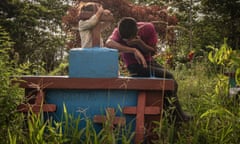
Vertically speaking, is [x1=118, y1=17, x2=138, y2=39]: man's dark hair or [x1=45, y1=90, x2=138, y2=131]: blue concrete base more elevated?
[x1=118, y1=17, x2=138, y2=39]: man's dark hair

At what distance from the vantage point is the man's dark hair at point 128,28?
12.2ft

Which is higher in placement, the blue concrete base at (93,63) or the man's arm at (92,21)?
the man's arm at (92,21)

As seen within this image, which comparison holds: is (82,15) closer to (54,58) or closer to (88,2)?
(88,2)

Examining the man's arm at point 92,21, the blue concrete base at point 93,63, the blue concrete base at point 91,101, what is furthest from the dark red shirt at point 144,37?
the blue concrete base at point 91,101

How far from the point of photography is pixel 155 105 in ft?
11.2

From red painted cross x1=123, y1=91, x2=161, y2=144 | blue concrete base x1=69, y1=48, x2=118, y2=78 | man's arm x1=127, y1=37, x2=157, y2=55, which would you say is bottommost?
red painted cross x1=123, y1=91, x2=161, y2=144

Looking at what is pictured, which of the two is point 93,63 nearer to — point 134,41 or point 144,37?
point 134,41

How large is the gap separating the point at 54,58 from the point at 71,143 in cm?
521

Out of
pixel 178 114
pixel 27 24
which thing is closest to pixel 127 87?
pixel 178 114

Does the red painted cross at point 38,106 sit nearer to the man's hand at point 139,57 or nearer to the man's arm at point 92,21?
the man's arm at point 92,21

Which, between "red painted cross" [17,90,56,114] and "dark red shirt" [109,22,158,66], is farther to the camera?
"dark red shirt" [109,22,158,66]

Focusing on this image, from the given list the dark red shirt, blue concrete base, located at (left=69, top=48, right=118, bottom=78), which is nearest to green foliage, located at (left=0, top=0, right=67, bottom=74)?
the dark red shirt

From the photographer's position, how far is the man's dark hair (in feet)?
12.2

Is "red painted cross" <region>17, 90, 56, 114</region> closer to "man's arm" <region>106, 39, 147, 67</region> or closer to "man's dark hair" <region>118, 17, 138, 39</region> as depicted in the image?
"man's arm" <region>106, 39, 147, 67</region>
